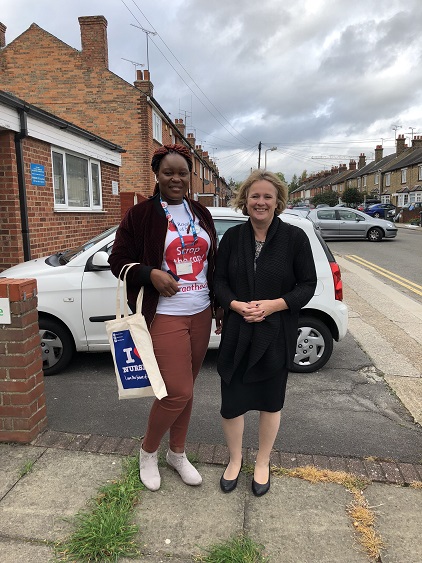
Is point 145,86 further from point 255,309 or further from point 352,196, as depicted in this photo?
point 352,196

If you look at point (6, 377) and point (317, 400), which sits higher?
point (6, 377)

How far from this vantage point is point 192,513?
2291mm

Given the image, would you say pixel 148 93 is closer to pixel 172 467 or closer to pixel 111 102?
pixel 111 102

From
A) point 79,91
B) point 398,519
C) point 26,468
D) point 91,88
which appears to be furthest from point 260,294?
point 79,91

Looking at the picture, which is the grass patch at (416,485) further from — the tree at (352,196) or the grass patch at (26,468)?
the tree at (352,196)

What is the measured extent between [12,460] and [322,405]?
7.85 ft

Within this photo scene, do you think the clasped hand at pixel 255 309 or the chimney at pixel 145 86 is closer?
the clasped hand at pixel 255 309

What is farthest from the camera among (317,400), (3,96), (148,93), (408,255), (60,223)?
(148,93)

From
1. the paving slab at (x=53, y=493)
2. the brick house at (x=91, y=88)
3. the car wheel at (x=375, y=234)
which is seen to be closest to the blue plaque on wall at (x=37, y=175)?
the paving slab at (x=53, y=493)

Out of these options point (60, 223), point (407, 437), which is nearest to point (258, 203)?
point (407, 437)

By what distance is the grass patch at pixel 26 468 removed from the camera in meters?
2.59

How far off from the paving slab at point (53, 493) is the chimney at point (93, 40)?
17405 mm

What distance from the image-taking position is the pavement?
2.06 m

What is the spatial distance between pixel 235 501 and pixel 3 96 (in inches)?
234
